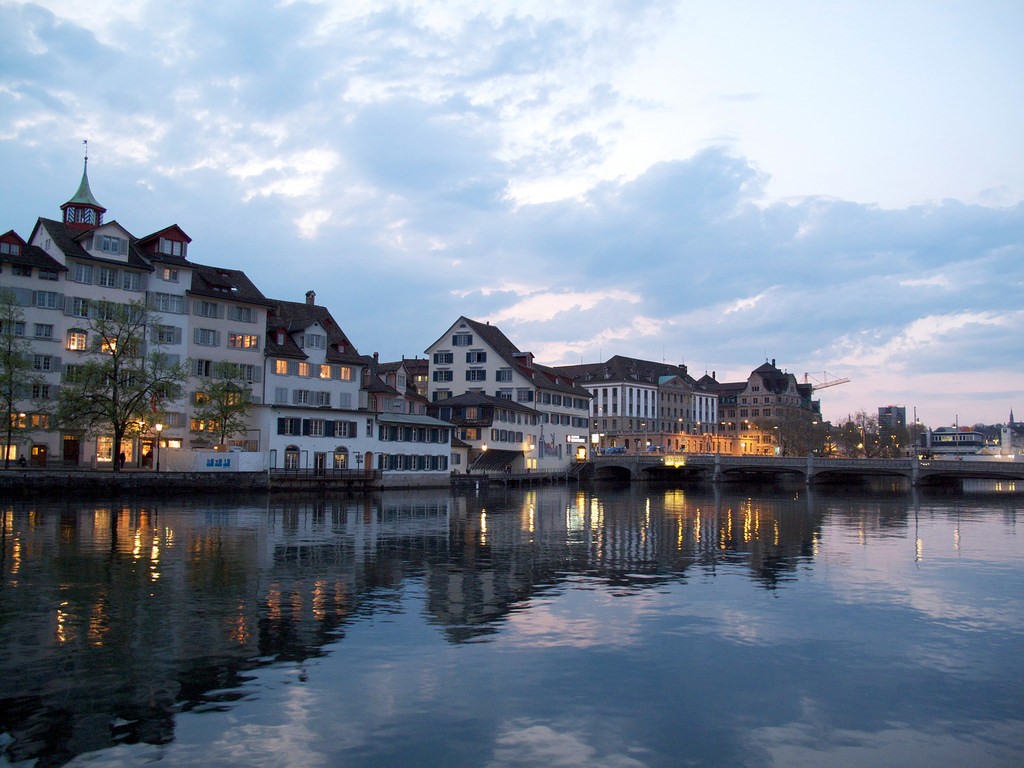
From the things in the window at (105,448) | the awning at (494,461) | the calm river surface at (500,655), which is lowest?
the calm river surface at (500,655)

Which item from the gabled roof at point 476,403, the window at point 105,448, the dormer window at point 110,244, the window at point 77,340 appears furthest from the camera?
the gabled roof at point 476,403

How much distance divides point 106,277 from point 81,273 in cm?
200

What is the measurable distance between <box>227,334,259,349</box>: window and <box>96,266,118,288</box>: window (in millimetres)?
10918

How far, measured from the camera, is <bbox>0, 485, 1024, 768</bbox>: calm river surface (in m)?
13.5

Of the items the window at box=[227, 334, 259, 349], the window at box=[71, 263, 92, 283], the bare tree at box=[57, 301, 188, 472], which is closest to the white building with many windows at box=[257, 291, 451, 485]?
the window at box=[227, 334, 259, 349]

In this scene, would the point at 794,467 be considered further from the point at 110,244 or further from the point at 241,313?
the point at 110,244

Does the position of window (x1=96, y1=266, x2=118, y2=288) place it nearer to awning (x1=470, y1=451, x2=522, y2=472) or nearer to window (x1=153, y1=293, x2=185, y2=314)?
window (x1=153, y1=293, x2=185, y2=314)

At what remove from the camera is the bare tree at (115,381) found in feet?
226

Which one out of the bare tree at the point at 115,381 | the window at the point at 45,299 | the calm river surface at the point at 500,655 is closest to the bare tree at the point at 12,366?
the window at the point at 45,299

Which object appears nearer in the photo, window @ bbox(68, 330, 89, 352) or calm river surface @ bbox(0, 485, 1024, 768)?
calm river surface @ bbox(0, 485, 1024, 768)

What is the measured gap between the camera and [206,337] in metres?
84.1

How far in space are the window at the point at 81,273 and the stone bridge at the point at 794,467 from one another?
76773 mm

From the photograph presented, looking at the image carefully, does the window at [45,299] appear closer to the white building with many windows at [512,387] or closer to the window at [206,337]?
the window at [206,337]

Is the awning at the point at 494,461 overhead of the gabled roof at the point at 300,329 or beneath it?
beneath
